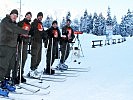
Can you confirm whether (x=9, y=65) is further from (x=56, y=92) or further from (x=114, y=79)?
(x=114, y=79)

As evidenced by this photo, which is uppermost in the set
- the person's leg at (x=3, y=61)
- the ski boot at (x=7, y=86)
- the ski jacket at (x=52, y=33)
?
the ski jacket at (x=52, y=33)

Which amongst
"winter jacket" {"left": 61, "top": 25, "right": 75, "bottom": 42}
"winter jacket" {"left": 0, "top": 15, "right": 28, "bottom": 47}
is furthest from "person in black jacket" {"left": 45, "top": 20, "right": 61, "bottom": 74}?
"winter jacket" {"left": 0, "top": 15, "right": 28, "bottom": 47}

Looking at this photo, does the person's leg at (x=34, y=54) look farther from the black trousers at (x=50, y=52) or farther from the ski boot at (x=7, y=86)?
the ski boot at (x=7, y=86)

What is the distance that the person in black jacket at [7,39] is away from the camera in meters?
7.16

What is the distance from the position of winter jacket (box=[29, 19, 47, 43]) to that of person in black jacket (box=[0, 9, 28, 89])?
190cm

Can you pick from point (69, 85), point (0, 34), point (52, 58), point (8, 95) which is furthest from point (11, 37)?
point (52, 58)

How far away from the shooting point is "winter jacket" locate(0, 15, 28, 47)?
7133 mm

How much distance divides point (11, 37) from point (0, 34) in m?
0.26

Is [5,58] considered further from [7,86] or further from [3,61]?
[7,86]

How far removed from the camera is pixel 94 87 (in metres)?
8.75


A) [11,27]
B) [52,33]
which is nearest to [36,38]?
[52,33]

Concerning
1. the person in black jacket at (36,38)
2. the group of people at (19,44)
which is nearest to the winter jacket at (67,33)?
the group of people at (19,44)

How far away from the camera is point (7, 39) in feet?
24.0

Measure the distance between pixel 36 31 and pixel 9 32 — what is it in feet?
7.28
